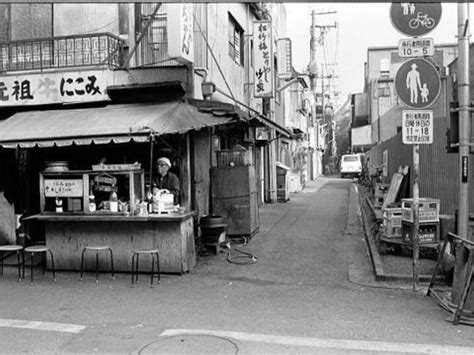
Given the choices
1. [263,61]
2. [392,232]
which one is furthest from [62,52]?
[392,232]

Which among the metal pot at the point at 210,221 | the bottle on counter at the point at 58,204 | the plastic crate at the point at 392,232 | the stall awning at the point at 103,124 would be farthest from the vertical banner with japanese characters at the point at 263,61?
the bottle on counter at the point at 58,204

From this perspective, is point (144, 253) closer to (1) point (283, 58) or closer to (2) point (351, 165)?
(1) point (283, 58)

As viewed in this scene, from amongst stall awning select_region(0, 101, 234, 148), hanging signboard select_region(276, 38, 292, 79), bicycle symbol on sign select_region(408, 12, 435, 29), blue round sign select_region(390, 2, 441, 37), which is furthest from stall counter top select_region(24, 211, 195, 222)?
hanging signboard select_region(276, 38, 292, 79)

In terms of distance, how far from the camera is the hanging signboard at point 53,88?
1048 centimetres

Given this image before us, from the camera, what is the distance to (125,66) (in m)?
10.6

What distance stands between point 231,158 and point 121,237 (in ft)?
14.1

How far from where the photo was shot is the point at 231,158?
12625 mm

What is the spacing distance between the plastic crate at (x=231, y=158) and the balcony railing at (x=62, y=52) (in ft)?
11.4

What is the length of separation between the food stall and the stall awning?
2.31ft

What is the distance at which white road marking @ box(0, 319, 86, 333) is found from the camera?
6.09 meters

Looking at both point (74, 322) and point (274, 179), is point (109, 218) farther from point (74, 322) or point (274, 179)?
point (274, 179)

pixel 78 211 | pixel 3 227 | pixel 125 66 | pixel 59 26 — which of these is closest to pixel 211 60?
pixel 125 66

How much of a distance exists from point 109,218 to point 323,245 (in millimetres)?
5304

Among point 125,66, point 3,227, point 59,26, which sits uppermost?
point 59,26
